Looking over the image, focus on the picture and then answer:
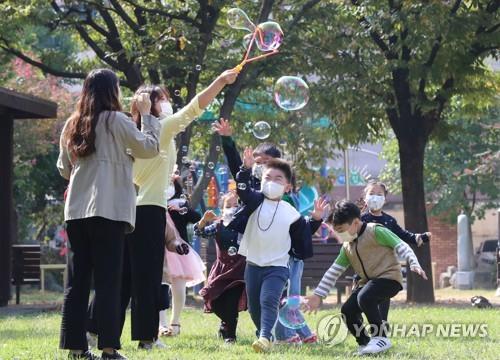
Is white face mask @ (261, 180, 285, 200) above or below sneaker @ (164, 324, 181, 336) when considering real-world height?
above

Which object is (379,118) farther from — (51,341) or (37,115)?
(51,341)

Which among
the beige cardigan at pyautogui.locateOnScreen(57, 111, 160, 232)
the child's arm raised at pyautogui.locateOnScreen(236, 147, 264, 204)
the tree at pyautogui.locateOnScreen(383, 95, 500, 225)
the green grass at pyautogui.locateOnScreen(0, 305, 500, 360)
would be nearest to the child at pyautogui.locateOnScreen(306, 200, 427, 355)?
the green grass at pyautogui.locateOnScreen(0, 305, 500, 360)

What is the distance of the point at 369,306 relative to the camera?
817 centimetres

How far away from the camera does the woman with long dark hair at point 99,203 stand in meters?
6.88

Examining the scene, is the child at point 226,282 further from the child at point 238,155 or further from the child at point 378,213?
the child at point 378,213

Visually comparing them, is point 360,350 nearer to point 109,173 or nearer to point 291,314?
point 291,314

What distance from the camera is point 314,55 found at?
701 inches

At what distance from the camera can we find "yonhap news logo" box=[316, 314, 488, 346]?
8.89 metres

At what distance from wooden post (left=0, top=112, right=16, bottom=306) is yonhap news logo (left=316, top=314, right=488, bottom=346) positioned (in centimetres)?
786

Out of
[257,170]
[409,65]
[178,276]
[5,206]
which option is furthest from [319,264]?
[257,170]

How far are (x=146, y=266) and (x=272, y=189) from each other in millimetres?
1094

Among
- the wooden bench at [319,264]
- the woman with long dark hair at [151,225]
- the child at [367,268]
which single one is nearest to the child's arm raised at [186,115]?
the woman with long dark hair at [151,225]

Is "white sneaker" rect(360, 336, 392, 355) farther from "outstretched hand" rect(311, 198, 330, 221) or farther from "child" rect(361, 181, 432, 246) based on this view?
"child" rect(361, 181, 432, 246)

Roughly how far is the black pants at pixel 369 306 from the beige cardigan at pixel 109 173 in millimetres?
2069
